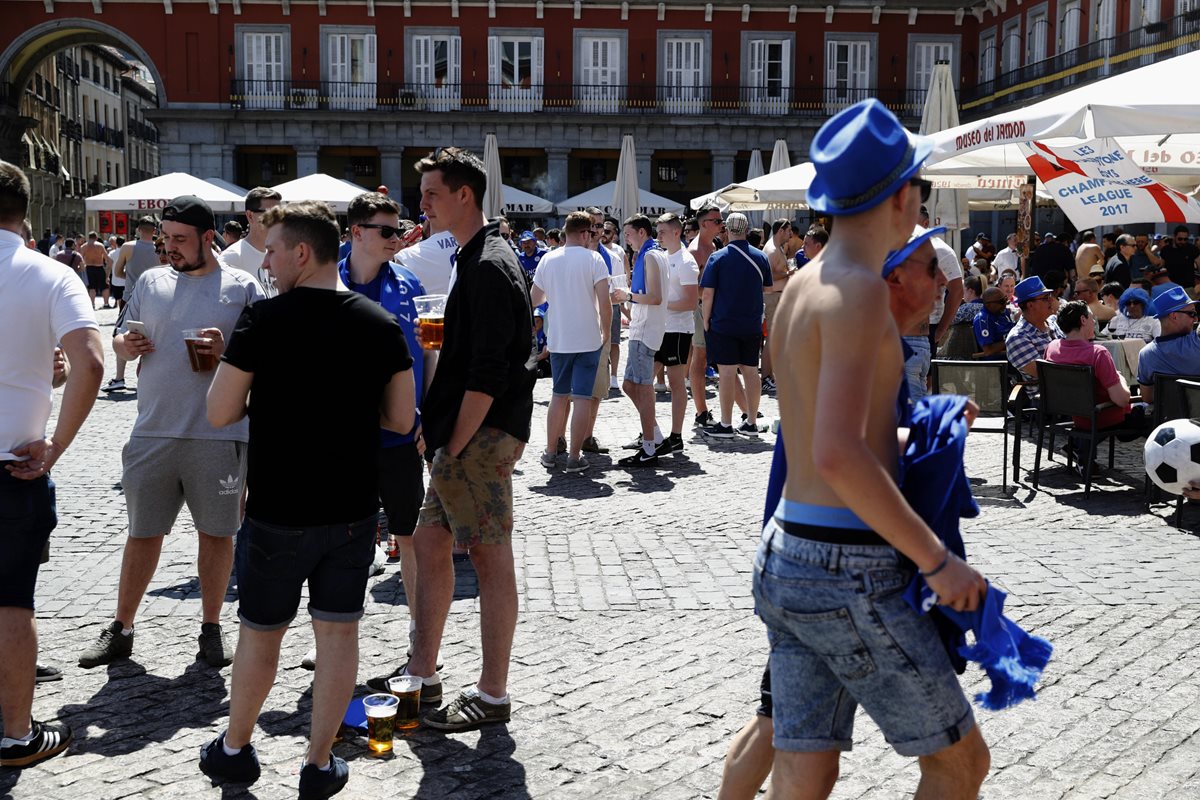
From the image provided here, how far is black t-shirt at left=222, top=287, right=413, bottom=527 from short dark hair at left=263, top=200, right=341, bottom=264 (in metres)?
0.13

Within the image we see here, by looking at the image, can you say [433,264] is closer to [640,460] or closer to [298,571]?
[298,571]

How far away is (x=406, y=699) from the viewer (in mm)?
4254

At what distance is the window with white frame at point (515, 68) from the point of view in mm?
41219

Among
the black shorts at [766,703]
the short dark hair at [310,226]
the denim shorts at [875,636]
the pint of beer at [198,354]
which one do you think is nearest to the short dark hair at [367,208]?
the pint of beer at [198,354]

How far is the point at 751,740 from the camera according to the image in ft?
9.78

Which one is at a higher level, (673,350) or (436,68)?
(436,68)

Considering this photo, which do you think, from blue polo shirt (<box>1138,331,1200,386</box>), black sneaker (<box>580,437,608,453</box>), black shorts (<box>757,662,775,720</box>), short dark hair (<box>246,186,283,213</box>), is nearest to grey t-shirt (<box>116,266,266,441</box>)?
short dark hair (<box>246,186,283,213</box>)

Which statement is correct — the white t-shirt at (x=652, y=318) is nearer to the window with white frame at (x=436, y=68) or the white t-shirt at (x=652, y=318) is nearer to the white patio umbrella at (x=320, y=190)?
the white patio umbrella at (x=320, y=190)

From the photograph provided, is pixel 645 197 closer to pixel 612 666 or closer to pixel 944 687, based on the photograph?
pixel 612 666

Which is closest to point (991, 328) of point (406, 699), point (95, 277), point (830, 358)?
point (406, 699)

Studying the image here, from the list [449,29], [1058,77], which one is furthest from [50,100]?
[1058,77]

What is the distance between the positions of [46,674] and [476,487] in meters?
1.91

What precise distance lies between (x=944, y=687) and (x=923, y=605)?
0.18 metres

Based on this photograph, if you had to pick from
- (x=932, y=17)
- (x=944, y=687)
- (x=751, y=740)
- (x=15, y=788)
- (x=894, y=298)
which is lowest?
(x=15, y=788)
